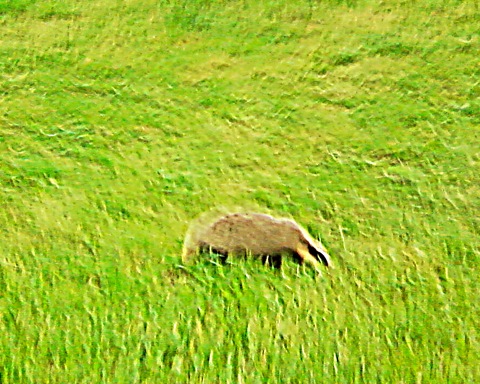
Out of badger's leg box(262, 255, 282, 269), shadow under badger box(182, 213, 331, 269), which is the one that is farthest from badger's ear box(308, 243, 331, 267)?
badger's leg box(262, 255, 282, 269)

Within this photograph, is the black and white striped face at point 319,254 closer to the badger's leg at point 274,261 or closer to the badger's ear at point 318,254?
the badger's ear at point 318,254

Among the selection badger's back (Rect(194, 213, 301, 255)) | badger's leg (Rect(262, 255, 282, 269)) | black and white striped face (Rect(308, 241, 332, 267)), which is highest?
badger's back (Rect(194, 213, 301, 255))

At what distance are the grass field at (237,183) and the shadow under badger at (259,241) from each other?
0.18 feet

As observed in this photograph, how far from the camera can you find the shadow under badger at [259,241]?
6.62 ft

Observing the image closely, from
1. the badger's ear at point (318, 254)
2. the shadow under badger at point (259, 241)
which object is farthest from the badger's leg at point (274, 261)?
the badger's ear at point (318, 254)

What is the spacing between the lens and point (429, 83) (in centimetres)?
256

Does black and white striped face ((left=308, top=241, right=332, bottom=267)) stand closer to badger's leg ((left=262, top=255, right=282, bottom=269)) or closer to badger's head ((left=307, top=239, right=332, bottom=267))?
Answer: badger's head ((left=307, top=239, right=332, bottom=267))

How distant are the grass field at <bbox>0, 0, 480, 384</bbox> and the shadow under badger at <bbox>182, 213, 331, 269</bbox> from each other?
5 cm

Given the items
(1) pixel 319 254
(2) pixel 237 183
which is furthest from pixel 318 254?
(2) pixel 237 183

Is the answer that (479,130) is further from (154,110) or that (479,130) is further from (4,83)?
(4,83)

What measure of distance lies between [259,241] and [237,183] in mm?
357

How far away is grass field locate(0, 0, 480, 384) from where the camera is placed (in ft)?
5.97

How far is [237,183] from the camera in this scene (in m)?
2.31

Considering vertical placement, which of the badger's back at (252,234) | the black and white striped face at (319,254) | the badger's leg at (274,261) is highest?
the badger's back at (252,234)
